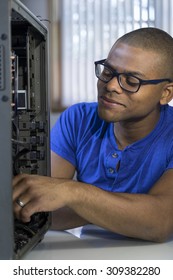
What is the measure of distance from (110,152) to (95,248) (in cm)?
37

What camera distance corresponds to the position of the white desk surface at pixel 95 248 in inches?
39.7

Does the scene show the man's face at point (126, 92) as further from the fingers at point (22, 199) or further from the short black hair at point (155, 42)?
the fingers at point (22, 199)

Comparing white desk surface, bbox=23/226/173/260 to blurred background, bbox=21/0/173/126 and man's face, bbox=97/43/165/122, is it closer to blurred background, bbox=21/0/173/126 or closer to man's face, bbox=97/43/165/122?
man's face, bbox=97/43/165/122

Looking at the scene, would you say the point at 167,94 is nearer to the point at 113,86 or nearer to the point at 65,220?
the point at 113,86

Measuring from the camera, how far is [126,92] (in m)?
1.25

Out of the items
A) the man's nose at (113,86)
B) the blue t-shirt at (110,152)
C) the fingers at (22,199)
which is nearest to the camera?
the fingers at (22,199)

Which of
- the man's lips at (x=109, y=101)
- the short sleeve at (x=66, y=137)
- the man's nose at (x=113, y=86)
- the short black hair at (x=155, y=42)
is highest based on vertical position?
the short black hair at (x=155, y=42)

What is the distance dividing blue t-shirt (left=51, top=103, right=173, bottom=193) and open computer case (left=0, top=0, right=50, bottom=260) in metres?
0.24

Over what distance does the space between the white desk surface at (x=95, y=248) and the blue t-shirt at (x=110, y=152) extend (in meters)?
0.18

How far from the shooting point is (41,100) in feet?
3.95

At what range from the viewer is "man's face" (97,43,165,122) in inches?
49.1

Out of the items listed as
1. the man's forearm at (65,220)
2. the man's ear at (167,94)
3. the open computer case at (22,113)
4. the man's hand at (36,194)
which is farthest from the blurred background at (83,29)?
the man's hand at (36,194)

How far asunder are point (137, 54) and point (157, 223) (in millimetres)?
449

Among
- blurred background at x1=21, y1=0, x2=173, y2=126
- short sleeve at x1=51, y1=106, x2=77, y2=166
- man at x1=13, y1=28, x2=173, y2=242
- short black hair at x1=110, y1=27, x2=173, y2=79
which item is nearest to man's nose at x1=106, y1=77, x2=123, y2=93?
man at x1=13, y1=28, x2=173, y2=242
